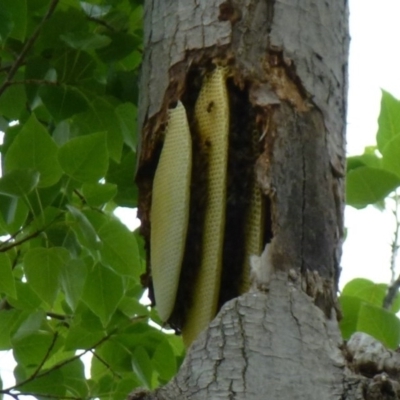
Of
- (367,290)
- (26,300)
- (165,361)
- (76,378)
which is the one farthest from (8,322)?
(367,290)

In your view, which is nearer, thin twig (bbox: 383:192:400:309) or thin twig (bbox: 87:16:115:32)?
thin twig (bbox: 383:192:400:309)

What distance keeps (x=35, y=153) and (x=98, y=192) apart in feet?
0.49

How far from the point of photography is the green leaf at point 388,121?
42.3 inches

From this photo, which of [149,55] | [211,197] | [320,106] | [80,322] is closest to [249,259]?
[211,197]

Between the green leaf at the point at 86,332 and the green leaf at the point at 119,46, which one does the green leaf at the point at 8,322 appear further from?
the green leaf at the point at 119,46

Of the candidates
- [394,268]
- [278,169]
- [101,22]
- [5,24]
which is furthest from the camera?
[101,22]

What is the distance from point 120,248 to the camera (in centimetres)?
116

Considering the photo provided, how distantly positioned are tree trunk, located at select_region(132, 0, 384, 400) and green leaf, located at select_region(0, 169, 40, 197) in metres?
0.13

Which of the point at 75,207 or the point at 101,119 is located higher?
the point at 101,119

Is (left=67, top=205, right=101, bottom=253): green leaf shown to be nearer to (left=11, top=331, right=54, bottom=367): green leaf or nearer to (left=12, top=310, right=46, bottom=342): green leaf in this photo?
(left=12, top=310, right=46, bottom=342): green leaf

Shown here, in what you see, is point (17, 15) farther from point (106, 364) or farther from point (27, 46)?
point (106, 364)

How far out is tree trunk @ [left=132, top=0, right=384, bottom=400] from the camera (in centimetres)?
69

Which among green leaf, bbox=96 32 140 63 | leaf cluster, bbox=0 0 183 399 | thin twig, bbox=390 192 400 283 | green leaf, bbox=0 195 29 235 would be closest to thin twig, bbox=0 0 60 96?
leaf cluster, bbox=0 0 183 399

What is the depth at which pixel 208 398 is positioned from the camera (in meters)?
0.67
